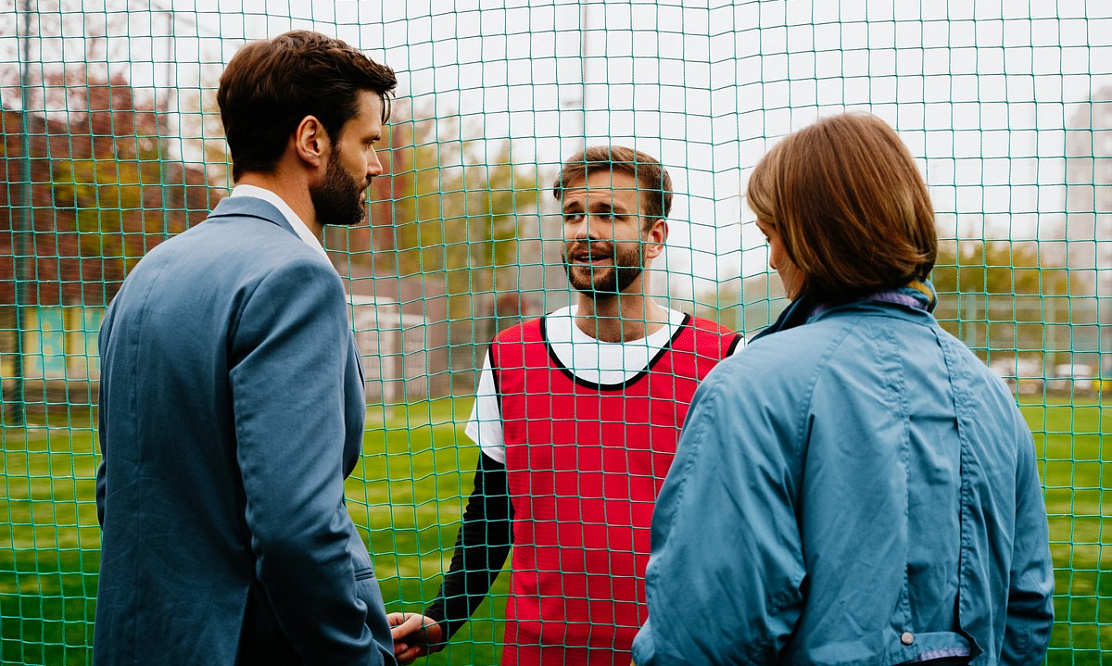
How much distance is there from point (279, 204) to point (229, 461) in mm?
466

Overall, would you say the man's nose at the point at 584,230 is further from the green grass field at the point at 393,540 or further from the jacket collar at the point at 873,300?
the jacket collar at the point at 873,300

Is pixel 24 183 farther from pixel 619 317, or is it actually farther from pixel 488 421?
pixel 619 317

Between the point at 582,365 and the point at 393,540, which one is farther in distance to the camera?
the point at 393,540

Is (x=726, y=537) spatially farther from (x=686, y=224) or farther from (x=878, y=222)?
(x=686, y=224)

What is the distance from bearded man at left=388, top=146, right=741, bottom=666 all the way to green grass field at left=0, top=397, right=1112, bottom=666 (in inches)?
10.0

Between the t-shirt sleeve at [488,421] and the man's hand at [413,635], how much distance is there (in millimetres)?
454

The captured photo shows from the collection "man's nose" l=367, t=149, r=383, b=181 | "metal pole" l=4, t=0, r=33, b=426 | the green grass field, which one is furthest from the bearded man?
"metal pole" l=4, t=0, r=33, b=426

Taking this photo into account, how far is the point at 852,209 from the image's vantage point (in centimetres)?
125

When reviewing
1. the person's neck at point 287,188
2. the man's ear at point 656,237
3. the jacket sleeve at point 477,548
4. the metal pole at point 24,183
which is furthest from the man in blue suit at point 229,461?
the metal pole at point 24,183

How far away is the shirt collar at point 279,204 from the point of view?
1574mm

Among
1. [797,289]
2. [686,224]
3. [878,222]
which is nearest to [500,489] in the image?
[686,224]

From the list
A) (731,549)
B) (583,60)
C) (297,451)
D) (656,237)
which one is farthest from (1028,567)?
(583,60)

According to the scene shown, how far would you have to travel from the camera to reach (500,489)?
241cm

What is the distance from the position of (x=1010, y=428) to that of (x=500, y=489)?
1.39 metres
